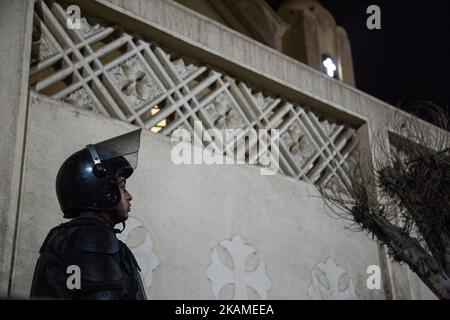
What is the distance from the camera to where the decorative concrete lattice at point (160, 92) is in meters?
4.53

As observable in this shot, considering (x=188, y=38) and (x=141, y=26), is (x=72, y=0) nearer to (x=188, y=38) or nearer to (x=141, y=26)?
(x=141, y=26)

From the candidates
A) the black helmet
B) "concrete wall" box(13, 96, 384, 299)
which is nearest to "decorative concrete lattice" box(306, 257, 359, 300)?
"concrete wall" box(13, 96, 384, 299)

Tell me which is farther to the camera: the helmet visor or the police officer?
the helmet visor

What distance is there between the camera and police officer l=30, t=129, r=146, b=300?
2.98 metres

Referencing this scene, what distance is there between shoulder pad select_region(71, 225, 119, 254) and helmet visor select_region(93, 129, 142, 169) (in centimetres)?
41

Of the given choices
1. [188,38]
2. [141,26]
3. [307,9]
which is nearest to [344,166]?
[188,38]

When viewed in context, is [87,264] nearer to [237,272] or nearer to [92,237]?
[92,237]

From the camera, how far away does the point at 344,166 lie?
240 inches

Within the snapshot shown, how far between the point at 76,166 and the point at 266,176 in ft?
7.82

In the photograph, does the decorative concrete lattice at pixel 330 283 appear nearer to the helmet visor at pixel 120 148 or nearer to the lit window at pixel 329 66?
the helmet visor at pixel 120 148

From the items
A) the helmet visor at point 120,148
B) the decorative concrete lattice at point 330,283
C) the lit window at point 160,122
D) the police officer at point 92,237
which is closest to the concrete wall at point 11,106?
the police officer at point 92,237

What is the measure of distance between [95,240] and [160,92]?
7.17 feet

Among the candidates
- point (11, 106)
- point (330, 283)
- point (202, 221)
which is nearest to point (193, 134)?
point (202, 221)

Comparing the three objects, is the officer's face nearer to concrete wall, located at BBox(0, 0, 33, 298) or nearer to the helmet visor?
the helmet visor
